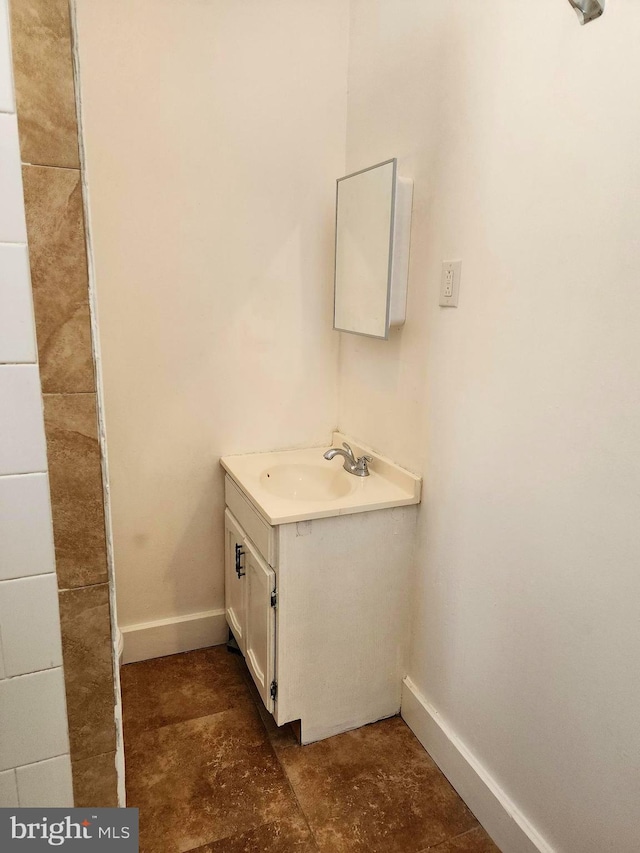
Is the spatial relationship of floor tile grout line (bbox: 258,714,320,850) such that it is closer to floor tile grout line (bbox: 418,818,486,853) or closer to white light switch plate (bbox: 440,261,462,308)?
floor tile grout line (bbox: 418,818,486,853)

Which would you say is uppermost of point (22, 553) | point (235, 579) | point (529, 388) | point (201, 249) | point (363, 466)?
point (201, 249)

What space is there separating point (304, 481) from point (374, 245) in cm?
84

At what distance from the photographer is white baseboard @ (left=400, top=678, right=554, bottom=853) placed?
1.29 m

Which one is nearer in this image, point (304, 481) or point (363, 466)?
point (363, 466)

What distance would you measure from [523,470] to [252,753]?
115 centimetres

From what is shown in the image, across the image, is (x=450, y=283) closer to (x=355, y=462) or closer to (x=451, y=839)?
(x=355, y=462)

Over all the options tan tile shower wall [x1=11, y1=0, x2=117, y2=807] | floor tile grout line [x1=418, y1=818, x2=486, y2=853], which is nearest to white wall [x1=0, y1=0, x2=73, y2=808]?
tan tile shower wall [x1=11, y1=0, x2=117, y2=807]

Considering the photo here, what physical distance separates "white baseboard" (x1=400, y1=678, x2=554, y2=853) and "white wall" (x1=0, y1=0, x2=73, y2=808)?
101cm

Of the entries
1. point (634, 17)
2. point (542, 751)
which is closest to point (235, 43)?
point (634, 17)

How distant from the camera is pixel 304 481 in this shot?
1976 mm

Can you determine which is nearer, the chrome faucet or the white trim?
the white trim

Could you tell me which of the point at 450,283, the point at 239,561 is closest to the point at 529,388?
the point at 450,283

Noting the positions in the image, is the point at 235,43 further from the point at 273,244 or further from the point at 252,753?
the point at 252,753

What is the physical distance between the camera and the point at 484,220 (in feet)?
4.28
